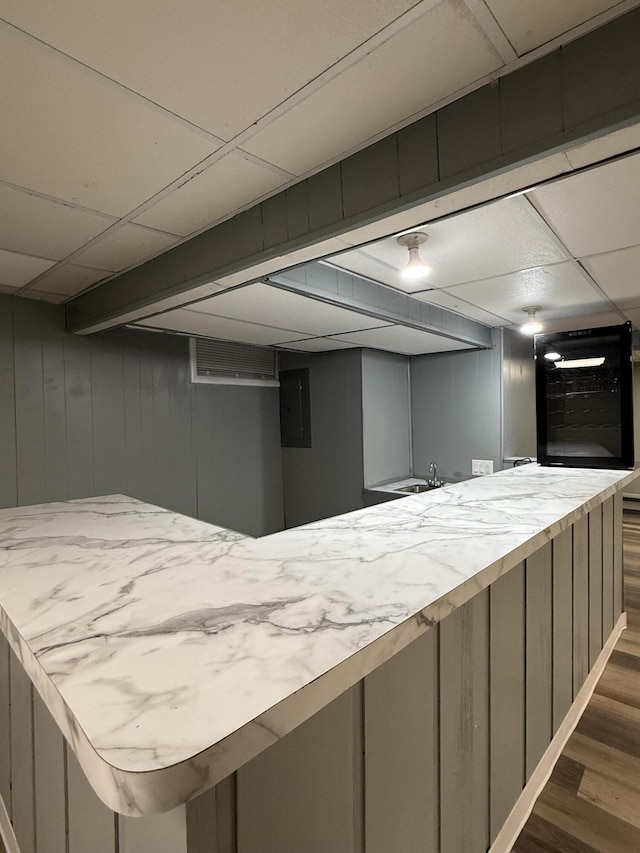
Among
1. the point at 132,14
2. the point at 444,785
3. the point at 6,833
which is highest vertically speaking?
the point at 132,14

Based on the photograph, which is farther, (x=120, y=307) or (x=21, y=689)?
(x=120, y=307)

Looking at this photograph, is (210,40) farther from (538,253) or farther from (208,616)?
(538,253)

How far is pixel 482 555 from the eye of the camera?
1148mm

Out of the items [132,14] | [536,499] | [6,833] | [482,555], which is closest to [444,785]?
[482,555]

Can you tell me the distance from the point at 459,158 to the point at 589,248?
1107 millimetres

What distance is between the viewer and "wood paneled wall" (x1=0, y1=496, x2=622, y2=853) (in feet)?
2.43

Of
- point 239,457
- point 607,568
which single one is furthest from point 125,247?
point 607,568

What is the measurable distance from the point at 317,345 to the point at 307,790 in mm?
3174

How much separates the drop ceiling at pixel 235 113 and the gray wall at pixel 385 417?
1.80 metres

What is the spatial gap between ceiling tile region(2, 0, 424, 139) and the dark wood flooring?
2.30m

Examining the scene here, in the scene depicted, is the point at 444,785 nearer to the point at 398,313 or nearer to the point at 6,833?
the point at 6,833

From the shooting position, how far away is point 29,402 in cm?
271

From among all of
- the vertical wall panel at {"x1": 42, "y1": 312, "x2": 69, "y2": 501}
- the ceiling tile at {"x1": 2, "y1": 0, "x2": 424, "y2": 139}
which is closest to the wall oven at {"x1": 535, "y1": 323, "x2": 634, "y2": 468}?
the ceiling tile at {"x1": 2, "y1": 0, "x2": 424, "y2": 139}

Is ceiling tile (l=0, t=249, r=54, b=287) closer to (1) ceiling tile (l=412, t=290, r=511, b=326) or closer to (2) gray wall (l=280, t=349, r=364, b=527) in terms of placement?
(1) ceiling tile (l=412, t=290, r=511, b=326)
